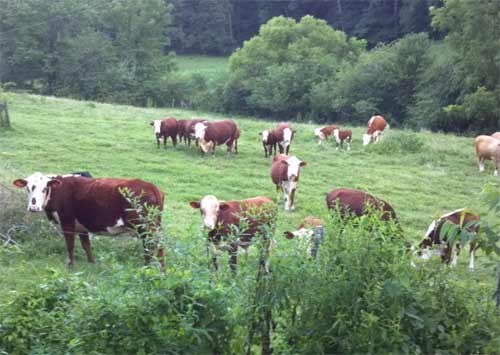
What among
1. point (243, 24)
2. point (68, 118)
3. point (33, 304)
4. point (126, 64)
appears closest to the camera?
point (33, 304)

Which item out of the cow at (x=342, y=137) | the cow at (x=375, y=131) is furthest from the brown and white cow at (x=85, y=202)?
the cow at (x=375, y=131)

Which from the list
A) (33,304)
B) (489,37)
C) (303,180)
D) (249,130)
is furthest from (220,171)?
(489,37)

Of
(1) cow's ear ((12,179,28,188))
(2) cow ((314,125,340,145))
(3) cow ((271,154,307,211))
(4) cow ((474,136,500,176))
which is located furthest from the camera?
(2) cow ((314,125,340,145))

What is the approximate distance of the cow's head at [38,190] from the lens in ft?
31.9

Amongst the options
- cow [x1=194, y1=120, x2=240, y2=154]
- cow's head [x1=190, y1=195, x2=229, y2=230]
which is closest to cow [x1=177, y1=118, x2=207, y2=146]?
cow [x1=194, y1=120, x2=240, y2=154]

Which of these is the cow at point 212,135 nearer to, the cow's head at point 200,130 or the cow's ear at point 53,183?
the cow's head at point 200,130

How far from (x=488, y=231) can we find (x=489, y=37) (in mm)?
29197

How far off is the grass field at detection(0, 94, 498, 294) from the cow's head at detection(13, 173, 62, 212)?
0.57m

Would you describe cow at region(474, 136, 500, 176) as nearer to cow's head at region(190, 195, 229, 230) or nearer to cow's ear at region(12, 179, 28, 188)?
cow's head at region(190, 195, 229, 230)

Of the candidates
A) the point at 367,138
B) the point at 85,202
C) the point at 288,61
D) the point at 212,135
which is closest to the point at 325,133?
the point at 367,138

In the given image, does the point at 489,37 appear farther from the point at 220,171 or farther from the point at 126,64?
the point at 126,64

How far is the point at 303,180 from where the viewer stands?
17531 millimetres

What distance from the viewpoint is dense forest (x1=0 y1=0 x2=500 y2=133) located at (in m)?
34.9

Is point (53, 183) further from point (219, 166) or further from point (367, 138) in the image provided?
point (367, 138)
